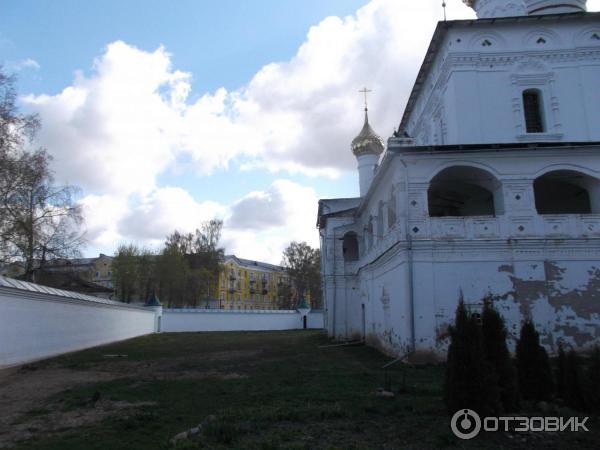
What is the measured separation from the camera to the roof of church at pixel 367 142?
2662cm

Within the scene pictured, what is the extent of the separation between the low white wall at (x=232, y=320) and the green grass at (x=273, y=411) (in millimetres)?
22218

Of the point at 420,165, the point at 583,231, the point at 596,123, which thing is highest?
the point at 596,123

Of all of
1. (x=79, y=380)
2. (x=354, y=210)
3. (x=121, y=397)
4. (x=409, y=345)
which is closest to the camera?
(x=121, y=397)

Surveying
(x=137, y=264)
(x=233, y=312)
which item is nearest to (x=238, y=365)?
(x=233, y=312)

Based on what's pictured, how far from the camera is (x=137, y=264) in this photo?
4544 cm

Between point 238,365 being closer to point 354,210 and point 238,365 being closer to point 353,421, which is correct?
point 353,421

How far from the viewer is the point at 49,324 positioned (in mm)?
15016

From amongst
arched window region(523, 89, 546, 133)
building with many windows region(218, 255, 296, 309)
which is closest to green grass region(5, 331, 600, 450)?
arched window region(523, 89, 546, 133)

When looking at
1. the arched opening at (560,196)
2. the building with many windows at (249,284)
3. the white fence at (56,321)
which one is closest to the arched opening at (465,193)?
the arched opening at (560,196)

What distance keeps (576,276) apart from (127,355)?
527 inches

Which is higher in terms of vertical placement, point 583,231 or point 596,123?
point 596,123

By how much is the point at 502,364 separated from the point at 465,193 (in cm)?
1086

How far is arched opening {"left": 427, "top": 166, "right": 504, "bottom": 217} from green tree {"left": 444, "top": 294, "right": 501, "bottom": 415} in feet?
25.1

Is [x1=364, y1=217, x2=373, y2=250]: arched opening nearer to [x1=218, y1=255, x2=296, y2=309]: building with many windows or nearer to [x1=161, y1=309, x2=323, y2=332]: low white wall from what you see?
[x1=161, y1=309, x2=323, y2=332]: low white wall
